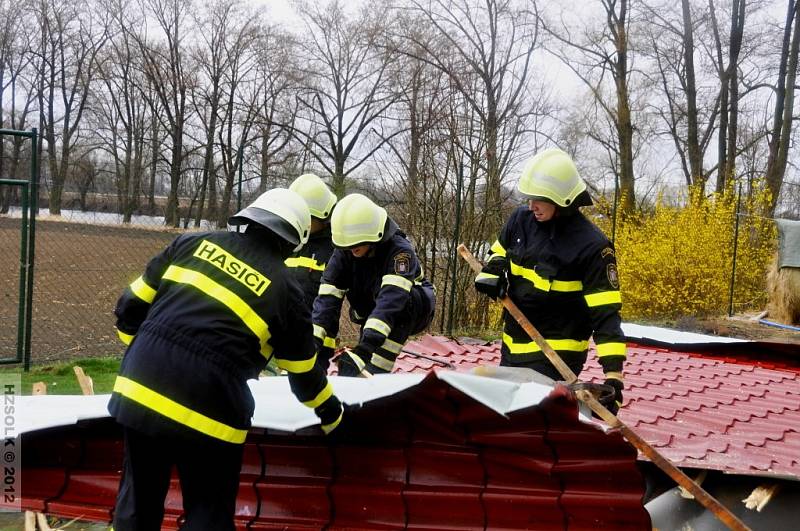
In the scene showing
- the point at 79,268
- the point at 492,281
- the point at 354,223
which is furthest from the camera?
the point at 79,268

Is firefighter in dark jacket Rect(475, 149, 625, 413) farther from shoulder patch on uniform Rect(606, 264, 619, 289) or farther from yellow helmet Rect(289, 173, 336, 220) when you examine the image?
yellow helmet Rect(289, 173, 336, 220)

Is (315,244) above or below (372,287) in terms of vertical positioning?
above

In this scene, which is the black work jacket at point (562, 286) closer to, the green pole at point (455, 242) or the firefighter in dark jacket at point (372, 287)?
the firefighter in dark jacket at point (372, 287)

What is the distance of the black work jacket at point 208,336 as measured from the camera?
2.63m

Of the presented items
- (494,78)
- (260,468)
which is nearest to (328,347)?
(260,468)

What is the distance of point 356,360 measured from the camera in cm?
413

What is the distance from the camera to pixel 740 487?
338cm

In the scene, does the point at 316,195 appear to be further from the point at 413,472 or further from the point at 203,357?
the point at 203,357

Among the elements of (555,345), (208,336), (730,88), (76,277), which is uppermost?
(730,88)

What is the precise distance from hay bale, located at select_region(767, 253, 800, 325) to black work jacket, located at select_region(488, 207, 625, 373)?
10567 millimetres

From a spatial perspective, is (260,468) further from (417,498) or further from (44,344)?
(44,344)

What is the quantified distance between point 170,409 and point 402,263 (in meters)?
2.15

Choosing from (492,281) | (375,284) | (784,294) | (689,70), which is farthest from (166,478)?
(689,70)

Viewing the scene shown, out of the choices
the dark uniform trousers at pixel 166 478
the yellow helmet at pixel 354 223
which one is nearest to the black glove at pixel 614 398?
the yellow helmet at pixel 354 223
